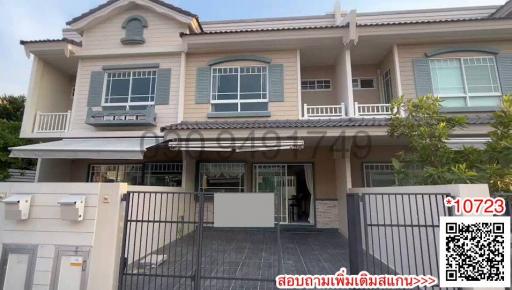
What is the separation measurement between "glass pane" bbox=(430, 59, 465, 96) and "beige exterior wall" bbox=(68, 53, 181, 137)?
1162 centimetres

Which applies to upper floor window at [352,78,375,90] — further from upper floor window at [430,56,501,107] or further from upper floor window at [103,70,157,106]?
upper floor window at [103,70,157,106]

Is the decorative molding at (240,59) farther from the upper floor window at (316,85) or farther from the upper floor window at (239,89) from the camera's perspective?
the upper floor window at (316,85)

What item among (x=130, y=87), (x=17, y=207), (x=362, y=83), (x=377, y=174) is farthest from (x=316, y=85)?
(x=17, y=207)

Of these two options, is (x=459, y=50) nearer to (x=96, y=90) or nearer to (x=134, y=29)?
(x=134, y=29)

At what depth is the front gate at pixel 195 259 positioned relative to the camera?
5664 mm

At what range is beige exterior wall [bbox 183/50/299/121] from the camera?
11695 millimetres

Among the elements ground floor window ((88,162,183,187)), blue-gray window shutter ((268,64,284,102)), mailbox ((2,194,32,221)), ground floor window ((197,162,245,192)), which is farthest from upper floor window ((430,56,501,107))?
mailbox ((2,194,32,221))

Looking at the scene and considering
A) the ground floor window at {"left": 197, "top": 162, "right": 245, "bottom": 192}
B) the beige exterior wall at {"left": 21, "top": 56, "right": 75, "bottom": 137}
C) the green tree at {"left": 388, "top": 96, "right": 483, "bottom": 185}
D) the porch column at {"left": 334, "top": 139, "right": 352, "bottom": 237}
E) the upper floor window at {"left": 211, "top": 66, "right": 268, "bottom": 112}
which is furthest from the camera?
the ground floor window at {"left": 197, "top": 162, "right": 245, "bottom": 192}

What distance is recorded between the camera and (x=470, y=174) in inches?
227

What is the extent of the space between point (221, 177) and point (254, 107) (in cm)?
391

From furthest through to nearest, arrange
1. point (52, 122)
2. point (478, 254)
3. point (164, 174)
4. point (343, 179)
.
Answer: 1. point (164, 174)
2. point (52, 122)
3. point (343, 179)
4. point (478, 254)

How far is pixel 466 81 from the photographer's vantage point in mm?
11016

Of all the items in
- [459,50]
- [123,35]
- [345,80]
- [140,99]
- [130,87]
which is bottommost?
[140,99]

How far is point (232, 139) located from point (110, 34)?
8.80m
